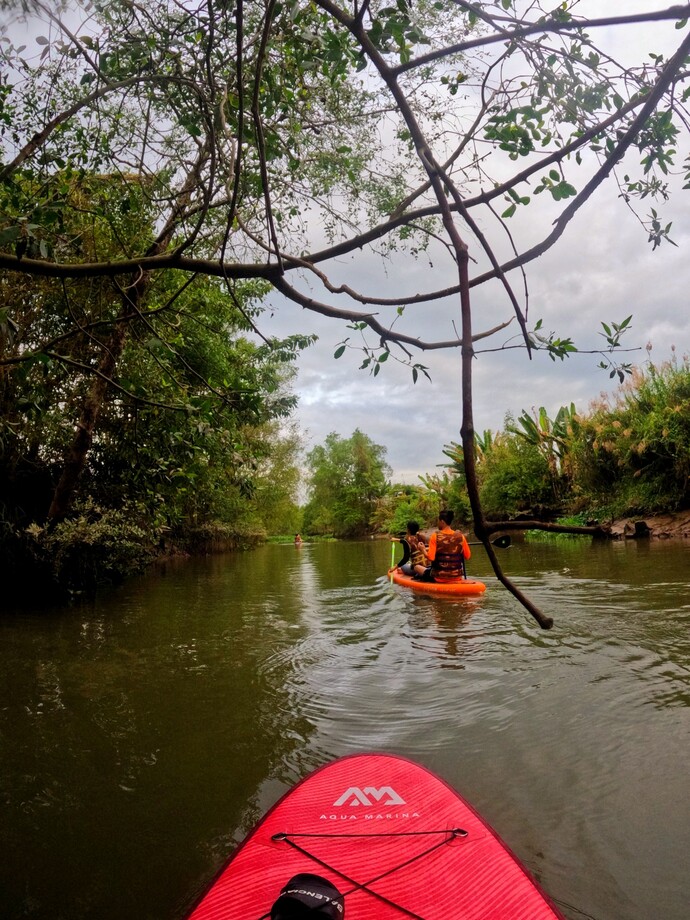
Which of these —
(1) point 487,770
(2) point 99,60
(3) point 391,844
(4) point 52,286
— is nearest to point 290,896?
(3) point 391,844

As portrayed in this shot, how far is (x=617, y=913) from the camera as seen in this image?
240 cm

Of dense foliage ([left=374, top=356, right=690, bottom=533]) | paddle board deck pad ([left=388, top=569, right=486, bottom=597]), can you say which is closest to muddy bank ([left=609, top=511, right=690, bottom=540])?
dense foliage ([left=374, top=356, right=690, bottom=533])

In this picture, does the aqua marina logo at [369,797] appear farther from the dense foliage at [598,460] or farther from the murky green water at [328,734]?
the dense foliage at [598,460]

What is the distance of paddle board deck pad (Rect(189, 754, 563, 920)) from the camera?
222 cm

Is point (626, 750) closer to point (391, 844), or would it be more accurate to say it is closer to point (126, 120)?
point (391, 844)

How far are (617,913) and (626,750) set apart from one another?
166cm

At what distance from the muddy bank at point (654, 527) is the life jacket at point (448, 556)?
10.3m

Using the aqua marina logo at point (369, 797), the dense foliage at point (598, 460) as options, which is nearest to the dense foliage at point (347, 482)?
the dense foliage at point (598, 460)

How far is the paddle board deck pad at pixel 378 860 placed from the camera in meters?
A: 2.22

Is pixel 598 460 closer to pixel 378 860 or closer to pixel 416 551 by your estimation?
pixel 416 551

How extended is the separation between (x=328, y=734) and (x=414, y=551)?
25.8ft

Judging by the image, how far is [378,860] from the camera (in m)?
2.53

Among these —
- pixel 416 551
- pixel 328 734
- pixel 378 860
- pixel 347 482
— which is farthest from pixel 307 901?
pixel 347 482

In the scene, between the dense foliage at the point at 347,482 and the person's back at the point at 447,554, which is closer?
the person's back at the point at 447,554
